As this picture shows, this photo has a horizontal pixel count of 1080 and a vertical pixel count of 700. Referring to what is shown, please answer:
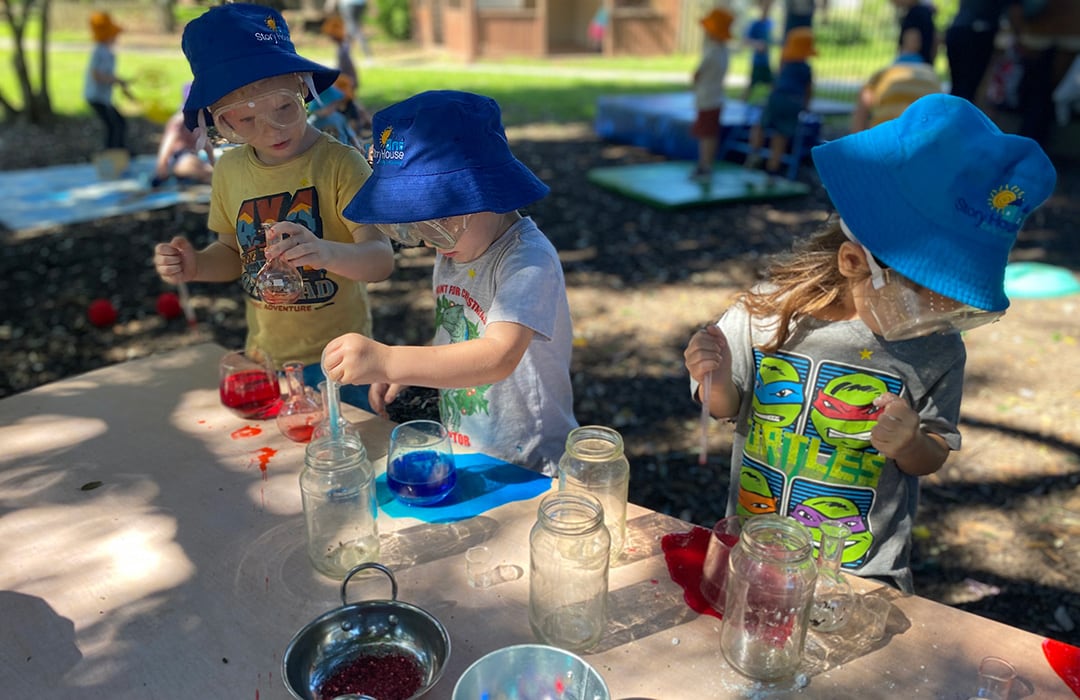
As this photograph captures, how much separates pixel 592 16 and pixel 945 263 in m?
23.0

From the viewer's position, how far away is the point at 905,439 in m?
1.70

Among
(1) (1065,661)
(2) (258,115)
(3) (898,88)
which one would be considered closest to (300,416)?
(2) (258,115)

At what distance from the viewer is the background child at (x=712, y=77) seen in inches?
324

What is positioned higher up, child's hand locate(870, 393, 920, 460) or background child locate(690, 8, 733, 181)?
background child locate(690, 8, 733, 181)

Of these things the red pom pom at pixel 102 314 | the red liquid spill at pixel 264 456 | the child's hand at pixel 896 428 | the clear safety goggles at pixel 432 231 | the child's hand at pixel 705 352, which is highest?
the clear safety goggles at pixel 432 231

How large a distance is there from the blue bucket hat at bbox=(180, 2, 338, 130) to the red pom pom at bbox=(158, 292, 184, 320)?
3633 mm

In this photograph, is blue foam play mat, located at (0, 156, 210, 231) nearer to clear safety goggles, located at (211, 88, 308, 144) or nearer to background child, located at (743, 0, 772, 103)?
clear safety goggles, located at (211, 88, 308, 144)

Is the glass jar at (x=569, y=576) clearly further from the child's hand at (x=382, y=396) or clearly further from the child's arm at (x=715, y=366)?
the child's hand at (x=382, y=396)

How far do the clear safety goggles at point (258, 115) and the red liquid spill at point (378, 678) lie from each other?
4.97 feet

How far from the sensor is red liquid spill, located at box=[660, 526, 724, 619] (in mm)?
1580

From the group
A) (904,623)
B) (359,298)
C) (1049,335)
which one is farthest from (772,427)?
(1049,335)

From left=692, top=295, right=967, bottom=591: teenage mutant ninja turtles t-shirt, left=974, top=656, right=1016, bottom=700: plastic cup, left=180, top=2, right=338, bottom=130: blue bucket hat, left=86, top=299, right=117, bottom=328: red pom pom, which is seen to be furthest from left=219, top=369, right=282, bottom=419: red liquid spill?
left=86, top=299, right=117, bottom=328: red pom pom

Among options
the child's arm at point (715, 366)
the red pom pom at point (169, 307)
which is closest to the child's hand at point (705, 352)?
the child's arm at point (715, 366)

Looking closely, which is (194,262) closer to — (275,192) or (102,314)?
(275,192)
